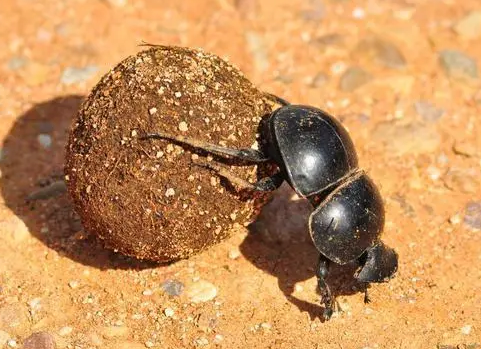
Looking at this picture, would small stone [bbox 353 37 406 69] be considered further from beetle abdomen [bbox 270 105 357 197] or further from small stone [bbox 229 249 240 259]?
small stone [bbox 229 249 240 259]

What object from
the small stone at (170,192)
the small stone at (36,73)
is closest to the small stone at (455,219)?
the small stone at (170,192)

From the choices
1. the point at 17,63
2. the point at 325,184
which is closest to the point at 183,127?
the point at 325,184

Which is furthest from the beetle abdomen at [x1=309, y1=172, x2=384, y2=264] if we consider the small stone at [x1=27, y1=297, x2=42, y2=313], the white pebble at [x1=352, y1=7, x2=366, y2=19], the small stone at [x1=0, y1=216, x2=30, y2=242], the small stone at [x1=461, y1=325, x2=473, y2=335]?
the white pebble at [x1=352, y1=7, x2=366, y2=19]

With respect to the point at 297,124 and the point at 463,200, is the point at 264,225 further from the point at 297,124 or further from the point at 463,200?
the point at 463,200

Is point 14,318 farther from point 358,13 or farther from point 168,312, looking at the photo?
point 358,13

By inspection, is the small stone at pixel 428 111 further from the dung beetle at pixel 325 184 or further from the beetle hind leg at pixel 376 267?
the beetle hind leg at pixel 376 267
